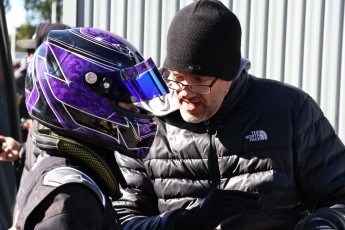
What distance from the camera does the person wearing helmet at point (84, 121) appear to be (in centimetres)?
198

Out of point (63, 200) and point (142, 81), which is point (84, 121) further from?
point (63, 200)

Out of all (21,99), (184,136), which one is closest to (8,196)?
(21,99)

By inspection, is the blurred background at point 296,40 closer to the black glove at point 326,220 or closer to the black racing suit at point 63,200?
the black glove at point 326,220

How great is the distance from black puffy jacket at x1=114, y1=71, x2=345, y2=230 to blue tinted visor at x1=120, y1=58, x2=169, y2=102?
0.50 m

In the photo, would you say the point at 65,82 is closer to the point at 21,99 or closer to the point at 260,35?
the point at 260,35

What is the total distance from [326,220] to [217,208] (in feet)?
1.56

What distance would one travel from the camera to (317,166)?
2852mm

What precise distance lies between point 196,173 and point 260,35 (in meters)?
2.09

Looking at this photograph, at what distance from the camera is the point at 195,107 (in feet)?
9.45

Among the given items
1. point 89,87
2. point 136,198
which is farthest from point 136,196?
point 89,87

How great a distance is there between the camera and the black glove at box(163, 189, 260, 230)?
8.35ft

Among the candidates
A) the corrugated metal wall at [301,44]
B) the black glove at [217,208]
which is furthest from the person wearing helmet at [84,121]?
the corrugated metal wall at [301,44]

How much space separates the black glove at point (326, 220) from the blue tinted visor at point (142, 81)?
79 cm

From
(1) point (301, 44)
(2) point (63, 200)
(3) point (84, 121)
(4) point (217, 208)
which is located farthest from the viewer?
(1) point (301, 44)
